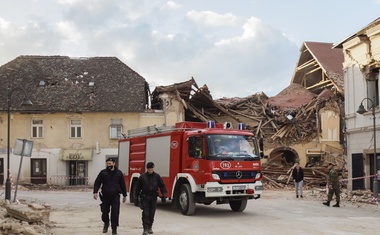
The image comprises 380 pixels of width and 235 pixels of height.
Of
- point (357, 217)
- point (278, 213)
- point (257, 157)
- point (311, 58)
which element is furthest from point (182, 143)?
point (311, 58)

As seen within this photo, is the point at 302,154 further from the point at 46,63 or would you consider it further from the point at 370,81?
the point at 46,63

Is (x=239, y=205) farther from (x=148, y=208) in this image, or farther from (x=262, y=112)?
(x=262, y=112)

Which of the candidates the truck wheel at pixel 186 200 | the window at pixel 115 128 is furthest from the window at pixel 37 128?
the truck wheel at pixel 186 200

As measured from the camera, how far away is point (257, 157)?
56.4ft

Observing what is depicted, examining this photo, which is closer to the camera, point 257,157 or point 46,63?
point 257,157

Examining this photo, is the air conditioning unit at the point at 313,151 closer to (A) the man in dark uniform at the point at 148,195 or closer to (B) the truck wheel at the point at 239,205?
(B) the truck wheel at the point at 239,205

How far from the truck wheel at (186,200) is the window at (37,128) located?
1010 inches

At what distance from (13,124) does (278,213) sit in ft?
91.9

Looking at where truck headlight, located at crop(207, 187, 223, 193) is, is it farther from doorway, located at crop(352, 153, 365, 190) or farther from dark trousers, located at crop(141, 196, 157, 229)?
doorway, located at crop(352, 153, 365, 190)

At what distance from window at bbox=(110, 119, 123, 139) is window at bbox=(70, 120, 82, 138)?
2.40m

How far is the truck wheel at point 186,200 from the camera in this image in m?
16.7

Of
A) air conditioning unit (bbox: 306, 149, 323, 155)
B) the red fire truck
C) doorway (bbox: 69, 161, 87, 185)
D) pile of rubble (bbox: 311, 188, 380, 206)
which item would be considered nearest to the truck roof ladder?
the red fire truck

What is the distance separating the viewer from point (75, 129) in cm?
4081

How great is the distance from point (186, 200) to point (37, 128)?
2644 cm
